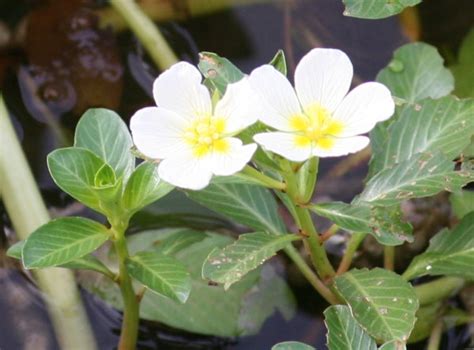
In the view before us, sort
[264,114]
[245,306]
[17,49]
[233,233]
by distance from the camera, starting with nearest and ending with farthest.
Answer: [264,114] → [245,306] → [233,233] → [17,49]

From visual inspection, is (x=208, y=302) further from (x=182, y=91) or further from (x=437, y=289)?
(x=182, y=91)

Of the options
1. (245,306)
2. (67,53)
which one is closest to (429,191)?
(245,306)

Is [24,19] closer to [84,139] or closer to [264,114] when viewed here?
[84,139]

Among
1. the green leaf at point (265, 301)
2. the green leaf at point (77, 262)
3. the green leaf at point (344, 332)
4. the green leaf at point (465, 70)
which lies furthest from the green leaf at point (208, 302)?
the green leaf at point (465, 70)

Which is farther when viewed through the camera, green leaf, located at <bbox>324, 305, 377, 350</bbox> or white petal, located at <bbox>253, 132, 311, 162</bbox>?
green leaf, located at <bbox>324, 305, 377, 350</bbox>

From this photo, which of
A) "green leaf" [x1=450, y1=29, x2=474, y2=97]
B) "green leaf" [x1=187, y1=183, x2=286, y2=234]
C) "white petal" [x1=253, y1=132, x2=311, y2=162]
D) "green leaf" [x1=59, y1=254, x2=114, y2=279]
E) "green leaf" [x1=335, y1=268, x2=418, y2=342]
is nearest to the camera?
"white petal" [x1=253, y1=132, x2=311, y2=162]

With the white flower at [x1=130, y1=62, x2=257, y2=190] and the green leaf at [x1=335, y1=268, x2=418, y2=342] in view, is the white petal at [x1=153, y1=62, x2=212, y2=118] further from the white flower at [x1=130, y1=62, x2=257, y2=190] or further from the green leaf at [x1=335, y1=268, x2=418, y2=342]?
the green leaf at [x1=335, y1=268, x2=418, y2=342]

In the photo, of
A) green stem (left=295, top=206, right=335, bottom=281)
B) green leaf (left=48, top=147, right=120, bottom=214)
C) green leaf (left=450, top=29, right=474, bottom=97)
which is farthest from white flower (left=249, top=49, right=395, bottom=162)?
green leaf (left=450, top=29, right=474, bottom=97)
